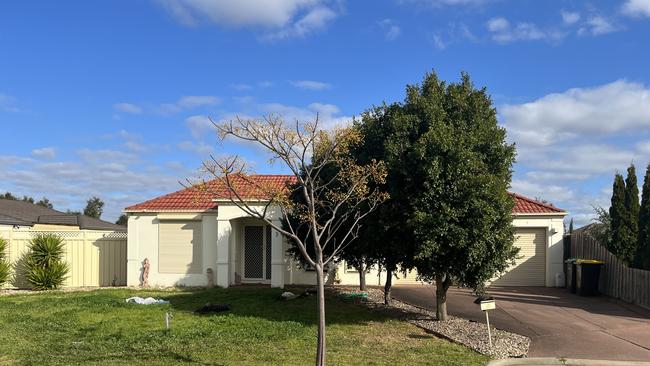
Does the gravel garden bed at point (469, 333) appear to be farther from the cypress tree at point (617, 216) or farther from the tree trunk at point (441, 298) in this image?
the cypress tree at point (617, 216)

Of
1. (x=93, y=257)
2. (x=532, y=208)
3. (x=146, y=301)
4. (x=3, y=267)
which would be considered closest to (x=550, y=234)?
(x=532, y=208)

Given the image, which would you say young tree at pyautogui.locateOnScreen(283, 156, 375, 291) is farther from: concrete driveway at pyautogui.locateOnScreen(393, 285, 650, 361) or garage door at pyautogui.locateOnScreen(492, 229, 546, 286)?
garage door at pyautogui.locateOnScreen(492, 229, 546, 286)

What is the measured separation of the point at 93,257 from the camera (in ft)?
70.7

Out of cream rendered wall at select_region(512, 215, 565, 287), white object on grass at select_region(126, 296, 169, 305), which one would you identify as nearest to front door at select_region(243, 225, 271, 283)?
white object on grass at select_region(126, 296, 169, 305)

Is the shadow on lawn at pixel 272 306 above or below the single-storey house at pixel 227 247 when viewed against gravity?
below

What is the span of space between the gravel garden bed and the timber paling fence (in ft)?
17.9

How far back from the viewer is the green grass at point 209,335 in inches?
364

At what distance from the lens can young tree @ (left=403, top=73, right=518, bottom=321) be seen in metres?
11.1

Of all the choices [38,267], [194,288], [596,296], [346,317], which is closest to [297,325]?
[346,317]

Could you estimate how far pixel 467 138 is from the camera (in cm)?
Result: 1164

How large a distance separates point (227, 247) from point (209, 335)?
878 centimetres

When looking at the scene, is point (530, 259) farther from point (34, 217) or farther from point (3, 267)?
point (34, 217)

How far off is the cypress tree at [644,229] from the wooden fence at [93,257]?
17428 mm

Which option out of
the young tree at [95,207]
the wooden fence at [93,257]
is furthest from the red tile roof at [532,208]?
the young tree at [95,207]
